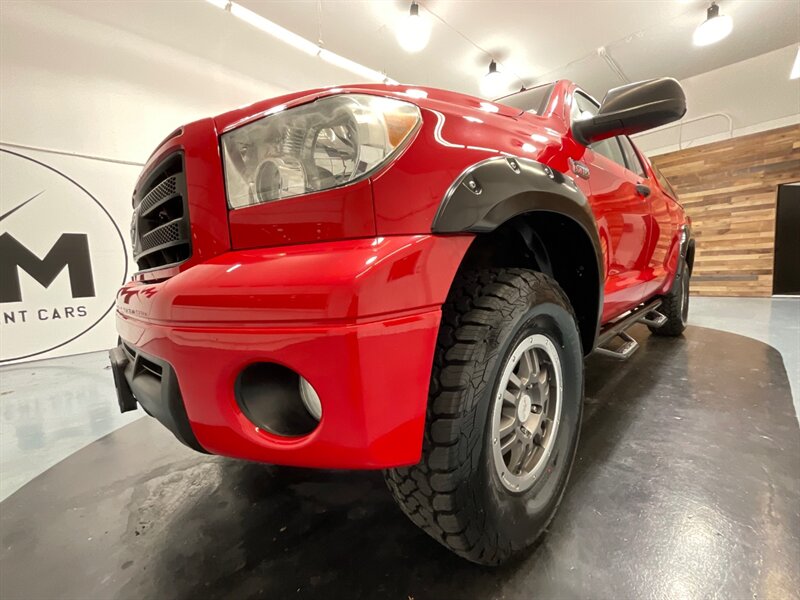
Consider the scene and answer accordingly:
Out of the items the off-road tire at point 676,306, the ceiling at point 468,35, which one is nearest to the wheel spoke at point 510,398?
the off-road tire at point 676,306

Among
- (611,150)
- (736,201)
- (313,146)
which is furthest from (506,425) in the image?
(736,201)

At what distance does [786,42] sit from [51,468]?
364 inches

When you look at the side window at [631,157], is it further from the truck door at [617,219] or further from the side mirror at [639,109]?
the side mirror at [639,109]

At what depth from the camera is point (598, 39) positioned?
502 cm

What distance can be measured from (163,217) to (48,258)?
375 cm

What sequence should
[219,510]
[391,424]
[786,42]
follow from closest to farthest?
[391,424]
[219,510]
[786,42]

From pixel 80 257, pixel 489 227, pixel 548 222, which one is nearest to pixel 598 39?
pixel 548 222

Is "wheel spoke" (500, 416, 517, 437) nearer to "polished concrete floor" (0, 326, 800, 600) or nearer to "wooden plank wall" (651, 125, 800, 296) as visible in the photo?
"polished concrete floor" (0, 326, 800, 600)

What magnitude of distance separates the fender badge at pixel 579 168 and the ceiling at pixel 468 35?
161 inches

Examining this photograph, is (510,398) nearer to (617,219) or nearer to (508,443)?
(508,443)

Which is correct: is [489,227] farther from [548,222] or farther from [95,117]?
[95,117]

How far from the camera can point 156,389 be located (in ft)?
2.50

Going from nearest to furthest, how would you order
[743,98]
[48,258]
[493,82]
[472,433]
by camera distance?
[472,433]
[48,258]
[493,82]
[743,98]

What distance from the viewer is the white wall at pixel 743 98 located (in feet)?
19.4
